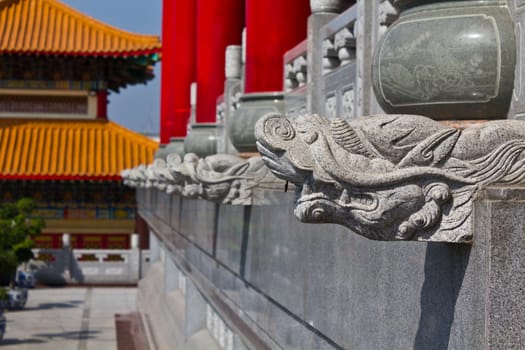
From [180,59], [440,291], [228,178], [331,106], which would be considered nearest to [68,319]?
[180,59]

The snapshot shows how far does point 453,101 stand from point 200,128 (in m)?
8.01

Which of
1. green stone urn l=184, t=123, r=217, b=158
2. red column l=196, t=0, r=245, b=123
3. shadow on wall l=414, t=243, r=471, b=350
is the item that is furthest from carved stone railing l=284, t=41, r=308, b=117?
red column l=196, t=0, r=245, b=123

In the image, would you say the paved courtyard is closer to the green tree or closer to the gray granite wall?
the green tree

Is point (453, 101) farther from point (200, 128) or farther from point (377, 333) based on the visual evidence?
point (200, 128)

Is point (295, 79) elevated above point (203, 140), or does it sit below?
above

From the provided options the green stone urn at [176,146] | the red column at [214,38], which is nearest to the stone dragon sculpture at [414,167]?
the red column at [214,38]

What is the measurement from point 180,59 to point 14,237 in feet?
22.1

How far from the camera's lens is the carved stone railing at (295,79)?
6504 mm

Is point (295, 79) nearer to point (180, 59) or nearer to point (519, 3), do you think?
point (519, 3)

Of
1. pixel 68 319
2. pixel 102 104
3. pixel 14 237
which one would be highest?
pixel 102 104

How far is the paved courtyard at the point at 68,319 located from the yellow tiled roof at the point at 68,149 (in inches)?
129

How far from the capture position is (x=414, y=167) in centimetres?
283

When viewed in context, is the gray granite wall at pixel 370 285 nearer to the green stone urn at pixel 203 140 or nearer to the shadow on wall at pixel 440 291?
the shadow on wall at pixel 440 291

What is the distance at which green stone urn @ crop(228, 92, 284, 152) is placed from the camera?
7.04 metres
